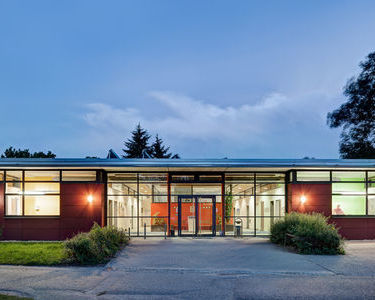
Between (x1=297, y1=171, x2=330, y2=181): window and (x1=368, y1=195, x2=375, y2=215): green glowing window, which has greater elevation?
(x1=297, y1=171, x2=330, y2=181): window

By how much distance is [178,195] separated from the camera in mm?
20766

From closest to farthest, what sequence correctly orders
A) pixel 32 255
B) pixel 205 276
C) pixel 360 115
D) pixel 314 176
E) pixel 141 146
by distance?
1. pixel 205 276
2. pixel 32 255
3. pixel 314 176
4. pixel 360 115
5. pixel 141 146

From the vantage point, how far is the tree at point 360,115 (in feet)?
135

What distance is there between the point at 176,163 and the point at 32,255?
24.6ft

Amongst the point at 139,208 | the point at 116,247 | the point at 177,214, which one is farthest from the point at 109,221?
the point at 116,247

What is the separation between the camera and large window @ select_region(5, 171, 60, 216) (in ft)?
62.5

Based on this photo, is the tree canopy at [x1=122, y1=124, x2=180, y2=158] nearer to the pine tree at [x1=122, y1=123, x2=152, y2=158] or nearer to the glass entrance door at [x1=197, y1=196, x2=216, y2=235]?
the pine tree at [x1=122, y1=123, x2=152, y2=158]

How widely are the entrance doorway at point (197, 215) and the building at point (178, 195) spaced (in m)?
0.05

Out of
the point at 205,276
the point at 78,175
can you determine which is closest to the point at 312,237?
the point at 205,276

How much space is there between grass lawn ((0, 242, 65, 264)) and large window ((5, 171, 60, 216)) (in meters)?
3.62

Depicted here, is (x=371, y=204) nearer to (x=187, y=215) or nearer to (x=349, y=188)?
(x=349, y=188)

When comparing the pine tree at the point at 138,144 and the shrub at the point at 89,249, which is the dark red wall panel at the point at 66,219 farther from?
the pine tree at the point at 138,144

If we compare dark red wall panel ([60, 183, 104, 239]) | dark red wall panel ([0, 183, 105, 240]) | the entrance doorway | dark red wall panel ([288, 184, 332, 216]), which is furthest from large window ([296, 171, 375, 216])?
dark red wall panel ([0, 183, 105, 240])

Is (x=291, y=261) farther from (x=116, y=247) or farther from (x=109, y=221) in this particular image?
(x=109, y=221)
